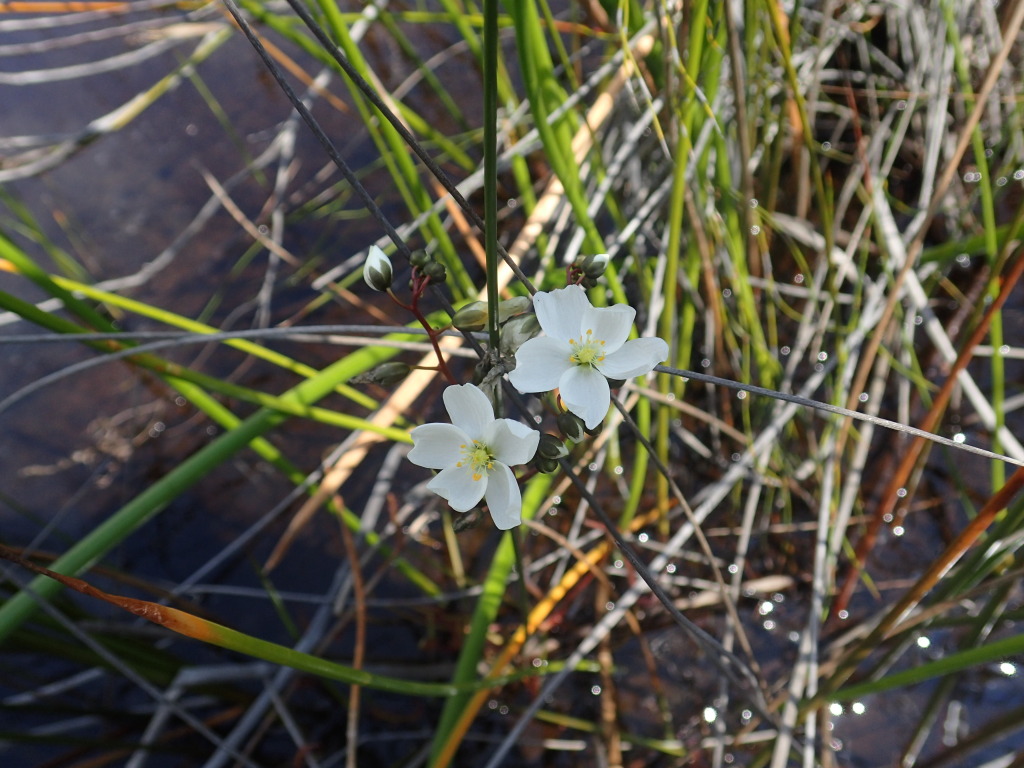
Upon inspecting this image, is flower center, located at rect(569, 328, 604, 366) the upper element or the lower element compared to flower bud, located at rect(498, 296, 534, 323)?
lower

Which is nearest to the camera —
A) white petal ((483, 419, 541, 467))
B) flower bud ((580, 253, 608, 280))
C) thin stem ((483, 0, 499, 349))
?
thin stem ((483, 0, 499, 349))

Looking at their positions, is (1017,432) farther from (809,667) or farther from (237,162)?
(237,162)

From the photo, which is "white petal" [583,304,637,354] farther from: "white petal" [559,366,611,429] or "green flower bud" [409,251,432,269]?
"green flower bud" [409,251,432,269]

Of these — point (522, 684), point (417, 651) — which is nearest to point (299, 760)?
point (417, 651)

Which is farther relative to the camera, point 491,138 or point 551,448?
point 551,448

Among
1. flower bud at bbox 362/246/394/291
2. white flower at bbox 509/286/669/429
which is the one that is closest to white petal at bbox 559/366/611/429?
white flower at bbox 509/286/669/429

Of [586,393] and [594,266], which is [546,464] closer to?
[586,393]

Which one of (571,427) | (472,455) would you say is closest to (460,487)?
(472,455)
